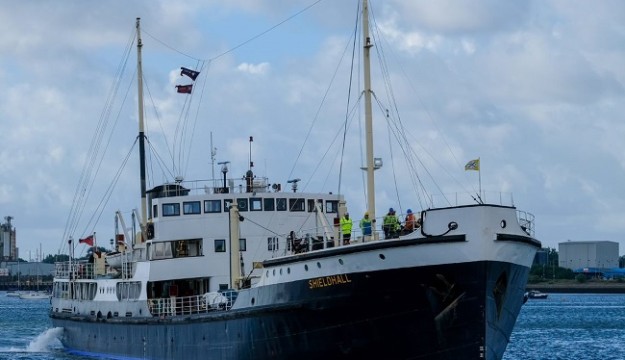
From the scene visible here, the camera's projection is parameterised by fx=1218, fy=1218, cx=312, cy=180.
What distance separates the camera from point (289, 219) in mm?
46906

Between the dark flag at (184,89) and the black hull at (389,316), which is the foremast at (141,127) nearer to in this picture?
the dark flag at (184,89)

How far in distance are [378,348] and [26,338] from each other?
45199 mm

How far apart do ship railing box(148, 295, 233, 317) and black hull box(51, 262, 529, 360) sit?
2.09 meters

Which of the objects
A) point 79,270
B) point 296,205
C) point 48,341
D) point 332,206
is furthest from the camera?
point 48,341

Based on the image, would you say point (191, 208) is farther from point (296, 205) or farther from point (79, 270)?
point (79, 270)

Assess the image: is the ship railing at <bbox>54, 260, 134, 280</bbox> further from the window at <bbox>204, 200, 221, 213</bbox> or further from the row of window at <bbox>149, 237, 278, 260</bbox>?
the window at <bbox>204, 200, 221, 213</bbox>

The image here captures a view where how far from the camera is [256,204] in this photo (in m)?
46.7

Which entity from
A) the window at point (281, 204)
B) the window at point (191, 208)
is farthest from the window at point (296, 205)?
the window at point (191, 208)

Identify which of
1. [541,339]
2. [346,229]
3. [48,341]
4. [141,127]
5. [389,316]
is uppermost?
[141,127]

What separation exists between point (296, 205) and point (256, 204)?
160 cm

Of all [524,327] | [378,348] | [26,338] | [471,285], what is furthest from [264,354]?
[524,327]

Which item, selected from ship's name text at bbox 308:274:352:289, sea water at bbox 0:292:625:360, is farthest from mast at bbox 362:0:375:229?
sea water at bbox 0:292:625:360

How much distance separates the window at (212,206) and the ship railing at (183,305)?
135 inches

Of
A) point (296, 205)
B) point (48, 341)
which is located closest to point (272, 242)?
point (296, 205)
